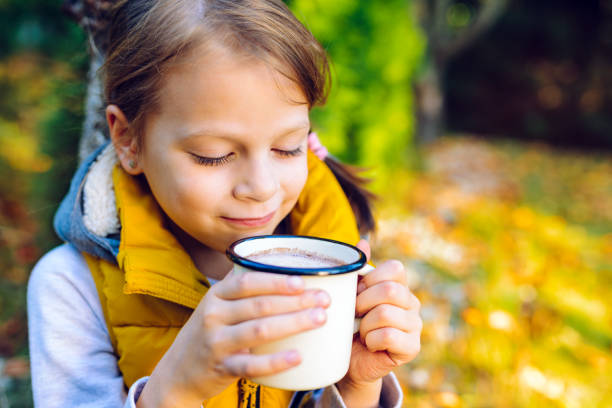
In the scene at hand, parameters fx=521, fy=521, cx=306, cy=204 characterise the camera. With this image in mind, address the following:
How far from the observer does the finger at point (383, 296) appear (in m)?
1.12

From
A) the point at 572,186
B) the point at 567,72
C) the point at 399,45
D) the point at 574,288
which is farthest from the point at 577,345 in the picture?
the point at 567,72

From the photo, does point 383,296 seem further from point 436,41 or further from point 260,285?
point 436,41

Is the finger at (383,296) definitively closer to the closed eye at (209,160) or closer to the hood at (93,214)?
the closed eye at (209,160)

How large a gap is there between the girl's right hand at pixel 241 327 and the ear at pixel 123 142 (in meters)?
0.60

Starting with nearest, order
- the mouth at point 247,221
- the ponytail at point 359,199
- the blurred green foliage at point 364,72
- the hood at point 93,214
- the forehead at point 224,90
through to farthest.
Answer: the forehead at point 224,90, the mouth at point 247,221, the hood at point 93,214, the ponytail at point 359,199, the blurred green foliage at point 364,72

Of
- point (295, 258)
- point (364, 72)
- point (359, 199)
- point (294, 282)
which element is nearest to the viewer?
point (294, 282)

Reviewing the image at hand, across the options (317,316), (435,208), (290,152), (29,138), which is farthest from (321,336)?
(29,138)

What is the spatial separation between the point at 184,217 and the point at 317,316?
0.54m

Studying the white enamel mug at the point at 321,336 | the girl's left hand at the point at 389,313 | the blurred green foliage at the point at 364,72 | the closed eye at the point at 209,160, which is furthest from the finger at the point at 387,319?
the blurred green foliage at the point at 364,72

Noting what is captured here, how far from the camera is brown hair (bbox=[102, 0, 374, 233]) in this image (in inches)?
48.7

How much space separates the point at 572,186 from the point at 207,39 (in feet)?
25.7

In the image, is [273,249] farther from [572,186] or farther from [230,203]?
[572,186]

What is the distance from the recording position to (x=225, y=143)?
3.97ft

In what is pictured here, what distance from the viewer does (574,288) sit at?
3.78 m
